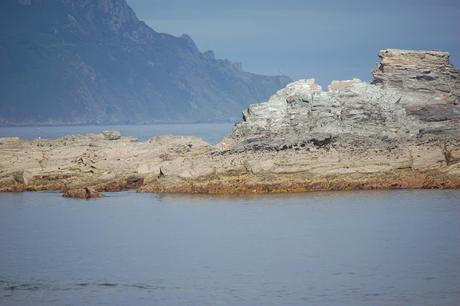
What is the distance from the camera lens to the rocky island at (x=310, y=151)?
57.4 meters

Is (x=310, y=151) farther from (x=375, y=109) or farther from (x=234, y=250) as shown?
(x=234, y=250)

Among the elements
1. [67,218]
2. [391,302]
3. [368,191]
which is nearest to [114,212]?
[67,218]

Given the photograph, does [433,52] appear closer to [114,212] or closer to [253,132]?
[253,132]

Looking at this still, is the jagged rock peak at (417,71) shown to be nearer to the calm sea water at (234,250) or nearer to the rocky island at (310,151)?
the rocky island at (310,151)

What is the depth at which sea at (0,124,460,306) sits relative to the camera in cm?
3347

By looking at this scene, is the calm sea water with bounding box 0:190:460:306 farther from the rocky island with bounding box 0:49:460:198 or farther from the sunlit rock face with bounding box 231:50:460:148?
the sunlit rock face with bounding box 231:50:460:148

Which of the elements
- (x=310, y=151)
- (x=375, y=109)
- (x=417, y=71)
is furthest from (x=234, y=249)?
(x=417, y=71)

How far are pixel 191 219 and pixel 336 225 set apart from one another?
7.53m

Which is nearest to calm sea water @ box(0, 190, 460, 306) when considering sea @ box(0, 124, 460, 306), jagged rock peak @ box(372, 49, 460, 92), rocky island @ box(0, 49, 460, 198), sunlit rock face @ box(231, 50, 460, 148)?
sea @ box(0, 124, 460, 306)

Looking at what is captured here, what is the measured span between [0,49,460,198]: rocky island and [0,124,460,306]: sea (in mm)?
1850

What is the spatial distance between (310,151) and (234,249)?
1977 centimetres

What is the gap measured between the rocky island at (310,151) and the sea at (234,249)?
Answer: 1850 millimetres

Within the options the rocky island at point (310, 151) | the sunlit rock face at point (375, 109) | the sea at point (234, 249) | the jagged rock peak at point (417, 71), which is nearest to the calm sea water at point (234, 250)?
the sea at point (234, 249)

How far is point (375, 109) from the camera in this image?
6494cm
